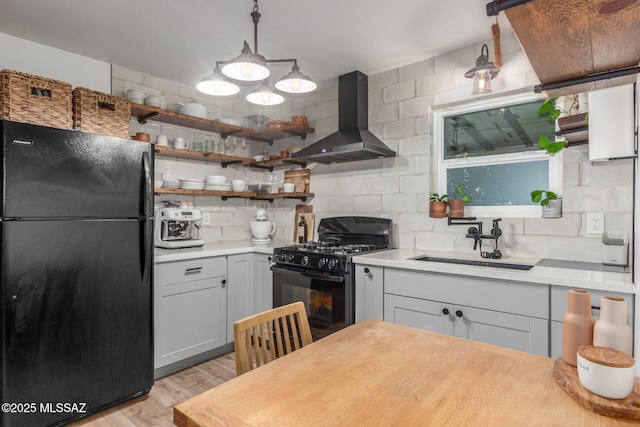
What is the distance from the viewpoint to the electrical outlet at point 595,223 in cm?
220

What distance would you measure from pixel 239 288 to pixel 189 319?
1.60ft

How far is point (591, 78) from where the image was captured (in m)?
1.13

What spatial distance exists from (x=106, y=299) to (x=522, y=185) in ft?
9.42

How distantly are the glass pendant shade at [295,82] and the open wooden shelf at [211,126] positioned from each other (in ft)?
4.02

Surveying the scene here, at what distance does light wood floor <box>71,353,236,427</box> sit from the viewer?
2096 millimetres

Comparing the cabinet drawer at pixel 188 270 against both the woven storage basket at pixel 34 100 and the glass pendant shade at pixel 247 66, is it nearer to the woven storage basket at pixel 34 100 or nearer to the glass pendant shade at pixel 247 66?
the woven storage basket at pixel 34 100

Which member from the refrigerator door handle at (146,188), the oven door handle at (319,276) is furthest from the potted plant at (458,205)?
the refrigerator door handle at (146,188)

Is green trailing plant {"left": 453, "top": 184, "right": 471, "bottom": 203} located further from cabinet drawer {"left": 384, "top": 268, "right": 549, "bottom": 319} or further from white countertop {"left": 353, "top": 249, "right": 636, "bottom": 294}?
cabinet drawer {"left": 384, "top": 268, "right": 549, "bottom": 319}

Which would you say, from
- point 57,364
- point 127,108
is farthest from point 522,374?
point 127,108

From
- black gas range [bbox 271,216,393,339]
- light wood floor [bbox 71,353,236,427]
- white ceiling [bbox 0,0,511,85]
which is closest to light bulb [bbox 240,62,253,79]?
white ceiling [bbox 0,0,511,85]

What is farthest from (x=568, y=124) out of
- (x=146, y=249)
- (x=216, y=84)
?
(x=146, y=249)

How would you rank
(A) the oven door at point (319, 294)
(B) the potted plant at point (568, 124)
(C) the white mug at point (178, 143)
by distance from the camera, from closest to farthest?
1. (B) the potted plant at point (568, 124)
2. (A) the oven door at point (319, 294)
3. (C) the white mug at point (178, 143)

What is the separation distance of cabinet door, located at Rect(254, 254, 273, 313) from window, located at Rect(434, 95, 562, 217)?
5.30 feet

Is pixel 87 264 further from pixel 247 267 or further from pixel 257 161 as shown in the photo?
pixel 257 161
